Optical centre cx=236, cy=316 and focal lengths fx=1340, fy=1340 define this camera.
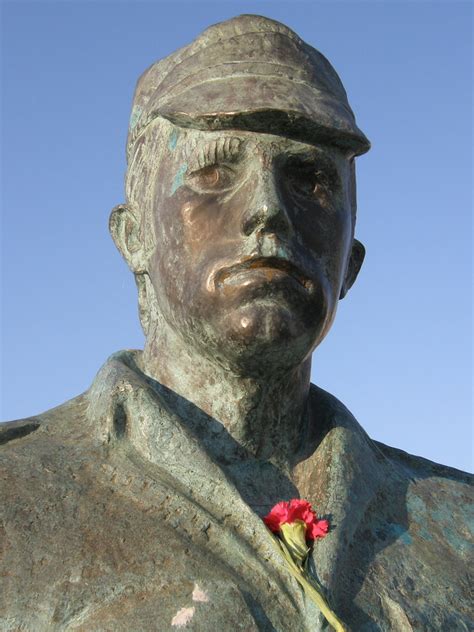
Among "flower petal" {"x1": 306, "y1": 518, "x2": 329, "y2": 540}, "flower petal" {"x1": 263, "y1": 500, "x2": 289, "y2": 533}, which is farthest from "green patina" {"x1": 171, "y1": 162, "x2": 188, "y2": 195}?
"flower petal" {"x1": 306, "y1": 518, "x2": 329, "y2": 540}

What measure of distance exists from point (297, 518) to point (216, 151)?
5.43 feet

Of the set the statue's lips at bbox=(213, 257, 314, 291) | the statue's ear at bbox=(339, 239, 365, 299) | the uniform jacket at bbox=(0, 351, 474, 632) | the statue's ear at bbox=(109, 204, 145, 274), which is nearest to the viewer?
the uniform jacket at bbox=(0, 351, 474, 632)

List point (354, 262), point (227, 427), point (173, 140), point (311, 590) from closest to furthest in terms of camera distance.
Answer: point (311, 590) → point (227, 427) → point (173, 140) → point (354, 262)

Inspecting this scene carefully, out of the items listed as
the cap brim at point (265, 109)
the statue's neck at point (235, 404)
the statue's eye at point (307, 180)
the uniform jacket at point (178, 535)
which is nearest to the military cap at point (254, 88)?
the cap brim at point (265, 109)

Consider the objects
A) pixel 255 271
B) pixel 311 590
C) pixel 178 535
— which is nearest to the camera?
pixel 311 590

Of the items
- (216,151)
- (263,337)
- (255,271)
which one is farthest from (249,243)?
(216,151)

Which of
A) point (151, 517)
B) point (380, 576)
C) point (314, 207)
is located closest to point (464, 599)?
point (380, 576)

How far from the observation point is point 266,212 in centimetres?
569

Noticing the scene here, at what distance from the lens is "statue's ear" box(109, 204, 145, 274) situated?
21.4ft

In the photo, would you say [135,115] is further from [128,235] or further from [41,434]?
[41,434]

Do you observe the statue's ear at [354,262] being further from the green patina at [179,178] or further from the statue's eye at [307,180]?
the green patina at [179,178]

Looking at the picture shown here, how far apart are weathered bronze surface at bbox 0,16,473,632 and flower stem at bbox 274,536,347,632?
0.03 m

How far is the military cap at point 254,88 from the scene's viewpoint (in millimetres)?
5910

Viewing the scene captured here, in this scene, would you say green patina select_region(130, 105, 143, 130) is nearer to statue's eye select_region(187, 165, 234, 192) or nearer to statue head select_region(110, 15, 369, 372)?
statue head select_region(110, 15, 369, 372)
